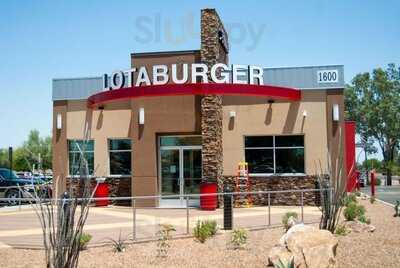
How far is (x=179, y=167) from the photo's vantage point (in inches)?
890

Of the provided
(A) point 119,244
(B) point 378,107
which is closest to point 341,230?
(A) point 119,244

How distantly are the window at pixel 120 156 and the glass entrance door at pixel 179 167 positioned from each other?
2265 mm

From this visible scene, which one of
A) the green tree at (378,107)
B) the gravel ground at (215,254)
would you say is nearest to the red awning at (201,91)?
the gravel ground at (215,254)

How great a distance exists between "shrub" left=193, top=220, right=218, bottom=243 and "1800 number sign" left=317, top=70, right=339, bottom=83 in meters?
12.1

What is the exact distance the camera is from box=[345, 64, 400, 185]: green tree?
192 ft

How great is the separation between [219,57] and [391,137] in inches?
1656

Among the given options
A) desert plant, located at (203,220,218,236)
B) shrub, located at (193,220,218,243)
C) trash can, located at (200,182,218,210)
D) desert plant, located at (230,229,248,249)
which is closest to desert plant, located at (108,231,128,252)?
shrub, located at (193,220,218,243)

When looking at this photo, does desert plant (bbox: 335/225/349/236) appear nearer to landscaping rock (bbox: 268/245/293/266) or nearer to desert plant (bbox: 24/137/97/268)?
landscaping rock (bbox: 268/245/293/266)

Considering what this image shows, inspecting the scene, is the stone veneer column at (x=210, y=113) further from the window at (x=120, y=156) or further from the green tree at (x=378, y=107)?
the green tree at (x=378, y=107)

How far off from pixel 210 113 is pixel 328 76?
561 cm

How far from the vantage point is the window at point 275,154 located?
2320 centimetres

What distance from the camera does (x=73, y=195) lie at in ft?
26.3

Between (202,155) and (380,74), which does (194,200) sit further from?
(380,74)

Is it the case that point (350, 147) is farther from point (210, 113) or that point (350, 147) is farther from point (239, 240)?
point (239, 240)
